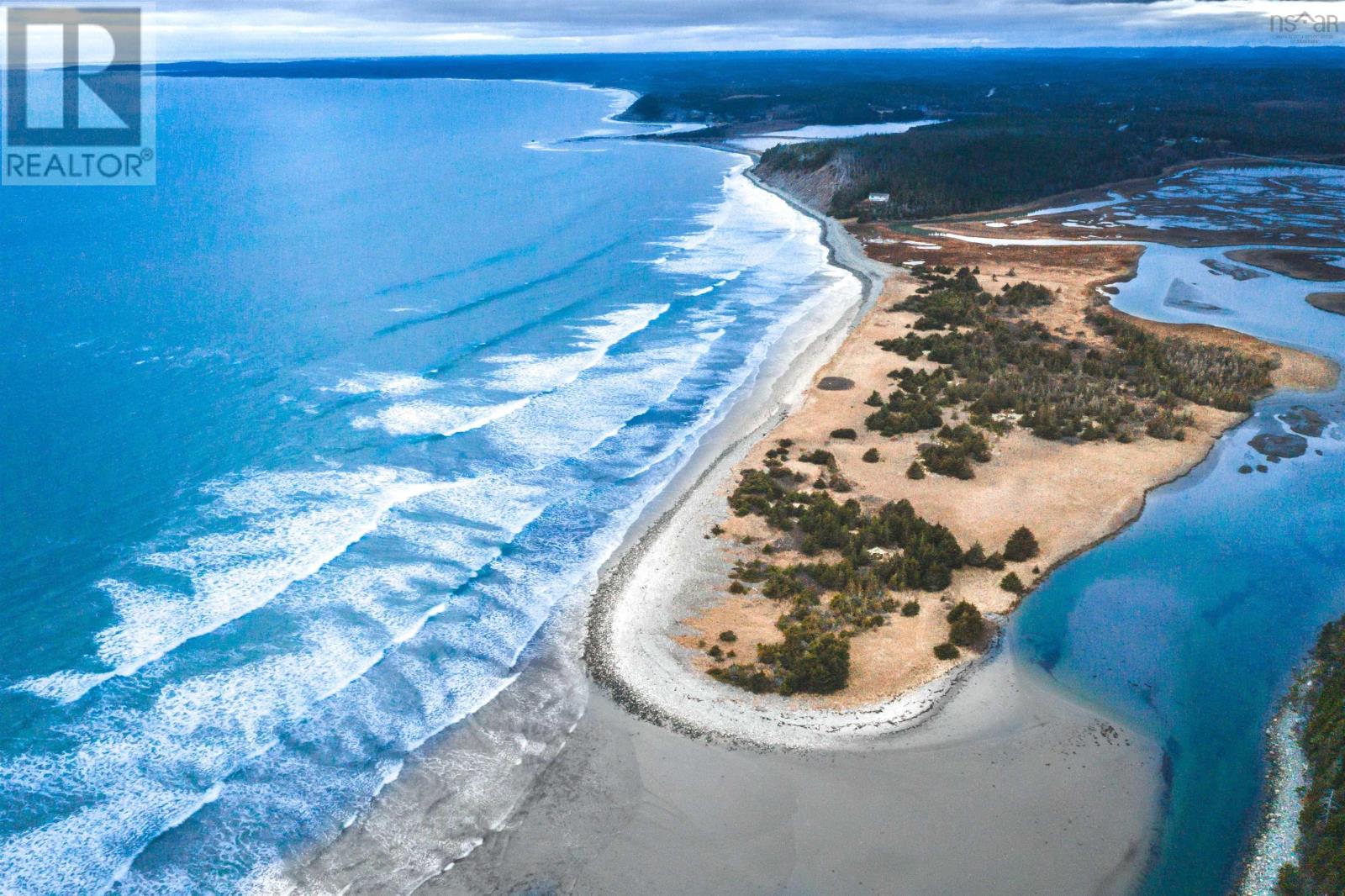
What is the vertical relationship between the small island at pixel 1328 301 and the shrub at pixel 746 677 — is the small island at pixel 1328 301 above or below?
above

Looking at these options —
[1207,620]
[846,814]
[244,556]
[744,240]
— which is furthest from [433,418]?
[744,240]

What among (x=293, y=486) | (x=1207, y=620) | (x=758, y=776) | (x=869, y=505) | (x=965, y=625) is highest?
(x=869, y=505)

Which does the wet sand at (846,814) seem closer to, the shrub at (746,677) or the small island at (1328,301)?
the shrub at (746,677)

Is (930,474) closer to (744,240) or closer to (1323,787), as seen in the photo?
(1323,787)

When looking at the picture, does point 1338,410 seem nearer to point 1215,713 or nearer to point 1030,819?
point 1215,713

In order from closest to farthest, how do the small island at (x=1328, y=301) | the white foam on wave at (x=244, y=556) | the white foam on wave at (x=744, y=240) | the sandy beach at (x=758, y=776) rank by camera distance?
1. the sandy beach at (x=758, y=776)
2. the white foam on wave at (x=244, y=556)
3. the small island at (x=1328, y=301)
4. the white foam on wave at (x=744, y=240)

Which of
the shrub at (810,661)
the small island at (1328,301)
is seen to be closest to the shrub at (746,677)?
the shrub at (810,661)

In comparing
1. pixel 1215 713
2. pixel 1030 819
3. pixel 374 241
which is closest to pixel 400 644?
pixel 1030 819
